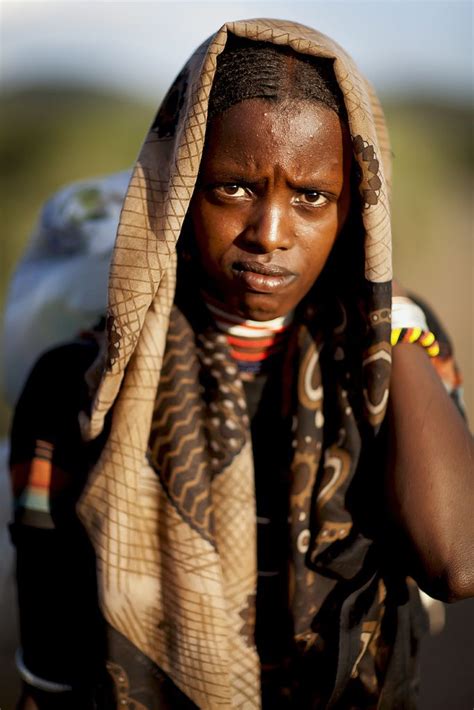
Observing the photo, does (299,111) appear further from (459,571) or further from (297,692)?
(297,692)

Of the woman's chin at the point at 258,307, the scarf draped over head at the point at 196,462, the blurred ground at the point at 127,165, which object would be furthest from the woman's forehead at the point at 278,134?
the blurred ground at the point at 127,165

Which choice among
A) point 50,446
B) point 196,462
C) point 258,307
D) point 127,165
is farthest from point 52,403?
point 127,165

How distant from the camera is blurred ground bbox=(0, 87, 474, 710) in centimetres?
612

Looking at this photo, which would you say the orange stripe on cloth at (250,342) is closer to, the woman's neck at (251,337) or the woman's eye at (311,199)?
the woman's neck at (251,337)

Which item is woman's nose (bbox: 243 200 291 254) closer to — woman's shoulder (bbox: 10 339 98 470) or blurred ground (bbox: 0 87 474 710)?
woman's shoulder (bbox: 10 339 98 470)

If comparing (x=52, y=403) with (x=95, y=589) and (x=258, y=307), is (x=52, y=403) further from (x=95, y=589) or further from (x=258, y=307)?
(x=258, y=307)

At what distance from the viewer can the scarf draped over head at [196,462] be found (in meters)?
1.31

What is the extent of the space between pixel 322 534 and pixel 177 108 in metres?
0.83

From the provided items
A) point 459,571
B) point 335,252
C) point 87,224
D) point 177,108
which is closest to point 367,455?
point 459,571

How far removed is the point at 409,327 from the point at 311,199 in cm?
32

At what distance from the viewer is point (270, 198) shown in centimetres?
123

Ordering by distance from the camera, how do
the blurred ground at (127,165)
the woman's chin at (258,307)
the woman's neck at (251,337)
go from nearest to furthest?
the woman's chin at (258,307), the woman's neck at (251,337), the blurred ground at (127,165)

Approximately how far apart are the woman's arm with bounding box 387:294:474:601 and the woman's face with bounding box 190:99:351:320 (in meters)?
0.30

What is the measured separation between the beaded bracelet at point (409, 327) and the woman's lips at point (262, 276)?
0.23 meters
